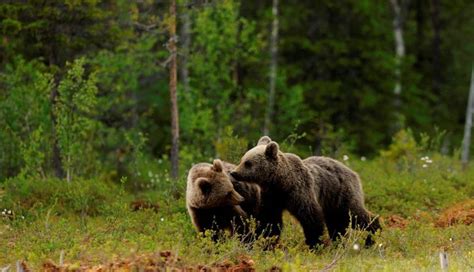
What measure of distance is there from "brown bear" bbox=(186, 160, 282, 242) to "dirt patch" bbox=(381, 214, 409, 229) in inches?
123

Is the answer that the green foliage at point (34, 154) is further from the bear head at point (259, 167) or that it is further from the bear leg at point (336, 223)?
the bear leg at point (336, 223)

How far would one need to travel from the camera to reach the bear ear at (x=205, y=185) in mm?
12766

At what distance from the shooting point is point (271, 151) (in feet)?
42.2

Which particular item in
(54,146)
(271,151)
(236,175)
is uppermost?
(271,151)

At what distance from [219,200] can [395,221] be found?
4.24 metres

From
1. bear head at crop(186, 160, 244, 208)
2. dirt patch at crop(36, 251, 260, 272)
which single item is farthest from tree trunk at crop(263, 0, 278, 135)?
dirt patch at crop(36, 251, 260, 272)

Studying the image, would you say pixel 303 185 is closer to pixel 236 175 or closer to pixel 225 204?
pixel 236 175

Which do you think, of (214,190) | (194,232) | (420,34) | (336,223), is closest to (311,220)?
(336,223)

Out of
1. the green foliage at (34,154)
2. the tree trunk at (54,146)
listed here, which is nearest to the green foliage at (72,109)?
the green foliage at (34,154)

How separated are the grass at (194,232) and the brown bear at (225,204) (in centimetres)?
35

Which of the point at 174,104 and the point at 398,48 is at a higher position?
the point at 174,104

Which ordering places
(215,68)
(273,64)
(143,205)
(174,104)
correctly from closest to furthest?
(143,205), (174,104), (215,68), (273,64)

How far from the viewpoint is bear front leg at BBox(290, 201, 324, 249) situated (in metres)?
12.9

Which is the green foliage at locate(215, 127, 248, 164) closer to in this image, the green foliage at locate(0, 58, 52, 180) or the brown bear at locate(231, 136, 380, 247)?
the brown bear at locate(231, 136, 380, 247)
